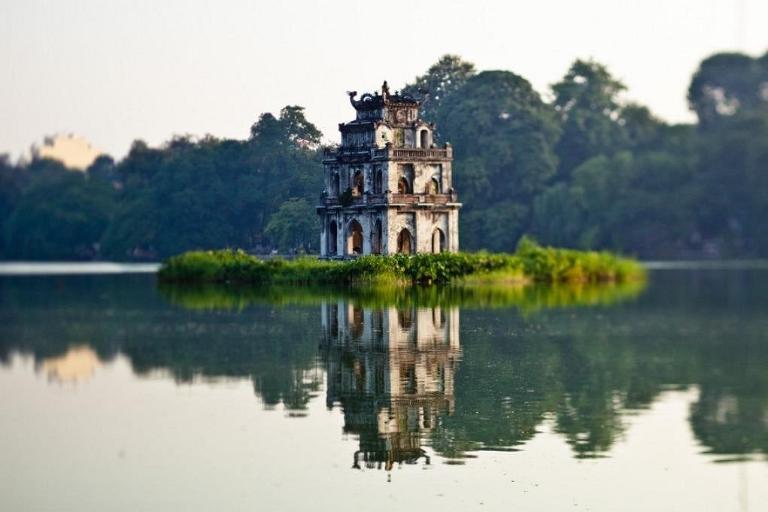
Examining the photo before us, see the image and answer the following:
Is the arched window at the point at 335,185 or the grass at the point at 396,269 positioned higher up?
the arched window at the point at 335,185

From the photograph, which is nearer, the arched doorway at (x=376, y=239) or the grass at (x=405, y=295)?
the grass at (x=405, y=295)

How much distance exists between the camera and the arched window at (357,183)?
57459 mm

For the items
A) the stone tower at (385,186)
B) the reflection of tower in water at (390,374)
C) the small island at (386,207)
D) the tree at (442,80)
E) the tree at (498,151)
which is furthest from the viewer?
the tree at (498,151)

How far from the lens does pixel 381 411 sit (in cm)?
2095

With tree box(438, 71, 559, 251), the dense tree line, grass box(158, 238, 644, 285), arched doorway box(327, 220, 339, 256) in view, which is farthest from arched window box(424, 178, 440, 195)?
tree box(438, 71, 559, 251)

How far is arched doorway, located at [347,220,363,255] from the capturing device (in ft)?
190

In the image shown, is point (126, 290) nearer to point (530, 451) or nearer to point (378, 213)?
point (378, 213)

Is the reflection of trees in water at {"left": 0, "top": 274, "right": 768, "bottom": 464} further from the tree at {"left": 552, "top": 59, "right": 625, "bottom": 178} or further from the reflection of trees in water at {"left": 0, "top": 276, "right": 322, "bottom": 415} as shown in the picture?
the tree at {"left": 552, "top": 59, "right": 625, "bottom": 178}

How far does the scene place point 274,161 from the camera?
179 feet

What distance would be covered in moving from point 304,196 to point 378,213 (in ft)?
10.3

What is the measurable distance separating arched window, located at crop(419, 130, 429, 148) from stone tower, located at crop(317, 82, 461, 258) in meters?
0.04

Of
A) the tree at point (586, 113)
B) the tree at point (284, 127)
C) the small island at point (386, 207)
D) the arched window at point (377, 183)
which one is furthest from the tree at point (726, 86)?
the tree at point (284, 127)

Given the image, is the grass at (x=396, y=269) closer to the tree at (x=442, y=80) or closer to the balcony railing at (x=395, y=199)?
the balcony railing at (x=395, y=199)

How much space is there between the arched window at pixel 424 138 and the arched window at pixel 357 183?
2.89 meters
